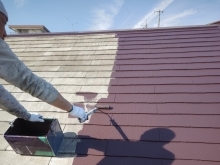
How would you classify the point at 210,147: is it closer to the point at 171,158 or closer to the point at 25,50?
the point at 171,158

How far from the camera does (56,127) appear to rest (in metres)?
1.81

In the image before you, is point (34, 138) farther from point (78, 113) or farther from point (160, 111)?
point (160, 111)

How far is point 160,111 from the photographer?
2236 millimetres

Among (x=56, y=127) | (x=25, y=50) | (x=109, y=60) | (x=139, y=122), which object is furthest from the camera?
(x=25, y=50)

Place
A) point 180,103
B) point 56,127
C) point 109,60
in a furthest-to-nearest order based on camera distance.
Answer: point 109,60 → point 180,103 → point 56,127

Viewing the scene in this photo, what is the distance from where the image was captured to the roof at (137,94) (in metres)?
1.78

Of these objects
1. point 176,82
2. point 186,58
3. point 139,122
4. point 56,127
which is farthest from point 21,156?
point 186,58

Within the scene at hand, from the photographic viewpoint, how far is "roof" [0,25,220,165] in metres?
1.78

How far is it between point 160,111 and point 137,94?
0.50m

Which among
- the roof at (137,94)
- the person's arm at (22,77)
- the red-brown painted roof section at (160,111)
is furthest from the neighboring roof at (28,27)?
the person's arm at (22,77)

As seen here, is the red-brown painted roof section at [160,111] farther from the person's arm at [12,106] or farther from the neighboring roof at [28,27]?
the neighboring roof at [28,27]

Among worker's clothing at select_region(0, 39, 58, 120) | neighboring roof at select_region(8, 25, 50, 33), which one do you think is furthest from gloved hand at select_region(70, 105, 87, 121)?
neighboring roof at select_region(8, 25, 50, 33)

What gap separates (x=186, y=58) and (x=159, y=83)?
1051 mm

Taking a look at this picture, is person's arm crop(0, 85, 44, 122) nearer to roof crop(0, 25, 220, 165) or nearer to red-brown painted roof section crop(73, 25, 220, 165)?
roof crop(0, 25, 220, 165)
